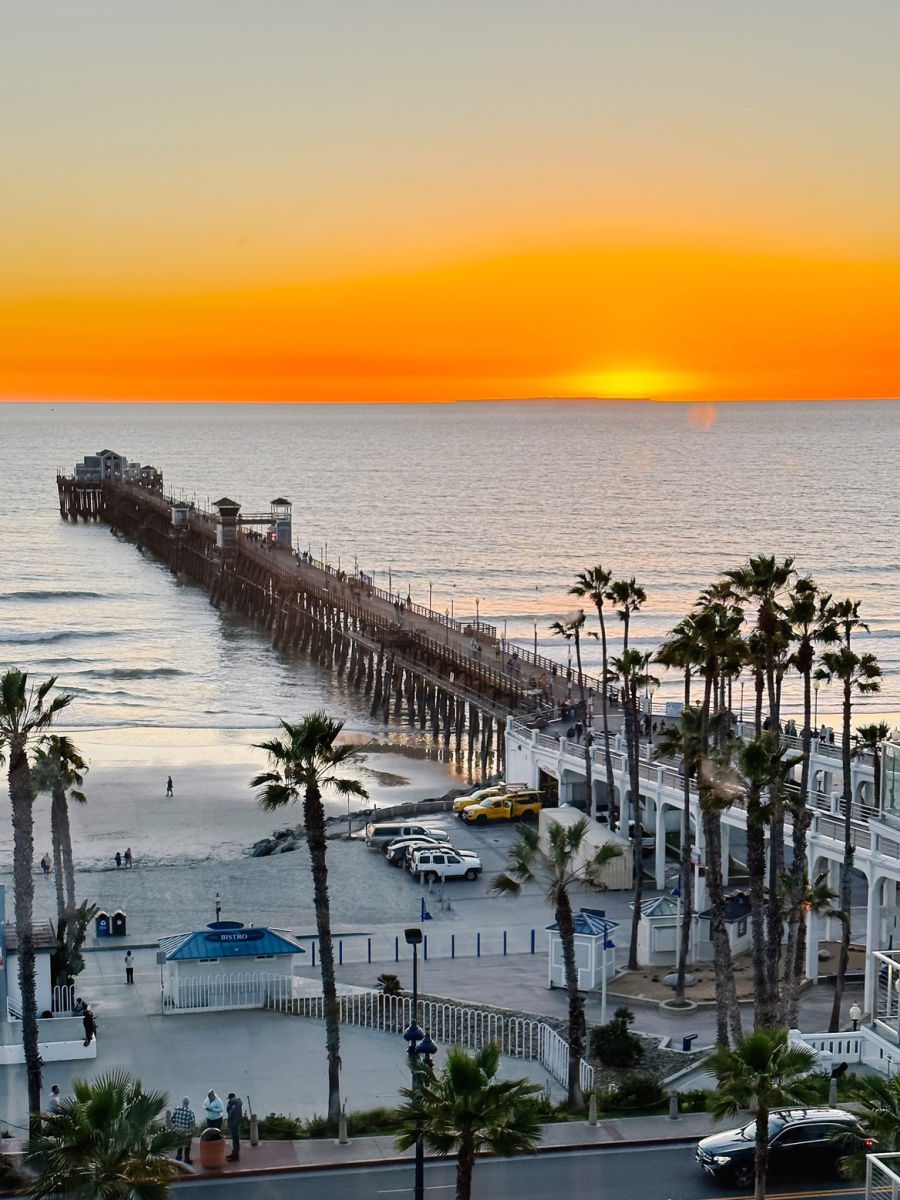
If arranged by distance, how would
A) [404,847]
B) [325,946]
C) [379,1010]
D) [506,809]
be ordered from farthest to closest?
1. [506,809]
2. [404,847]
3. [379,1010]
4. [325,946]

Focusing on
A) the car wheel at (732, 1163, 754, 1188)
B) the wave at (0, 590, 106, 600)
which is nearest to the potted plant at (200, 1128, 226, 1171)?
the car wheel at (732, 1163, 754, 1188)

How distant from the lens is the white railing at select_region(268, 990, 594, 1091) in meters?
31.0

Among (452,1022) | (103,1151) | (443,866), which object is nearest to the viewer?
(103,1151)

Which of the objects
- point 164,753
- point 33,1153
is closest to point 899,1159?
point 33,1153

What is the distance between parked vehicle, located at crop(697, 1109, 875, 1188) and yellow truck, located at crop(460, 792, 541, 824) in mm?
25793

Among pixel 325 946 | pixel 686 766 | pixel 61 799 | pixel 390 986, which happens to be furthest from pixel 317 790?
pixel 61 799

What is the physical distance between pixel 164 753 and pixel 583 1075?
4158cm

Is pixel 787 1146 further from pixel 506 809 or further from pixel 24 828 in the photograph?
pixel 506 809

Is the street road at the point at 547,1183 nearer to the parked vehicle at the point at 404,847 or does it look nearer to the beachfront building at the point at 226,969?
the beachfront building at the point at 226,969

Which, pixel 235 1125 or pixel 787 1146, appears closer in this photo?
pixel 787 1146

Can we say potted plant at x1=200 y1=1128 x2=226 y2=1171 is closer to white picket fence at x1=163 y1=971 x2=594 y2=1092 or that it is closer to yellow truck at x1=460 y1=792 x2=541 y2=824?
white picket fence at x1=163 y1=971 x2=594 y2=1092

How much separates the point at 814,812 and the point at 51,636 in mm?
73106

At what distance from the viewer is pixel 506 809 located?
50.8 metres

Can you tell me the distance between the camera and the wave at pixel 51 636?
99750mm
